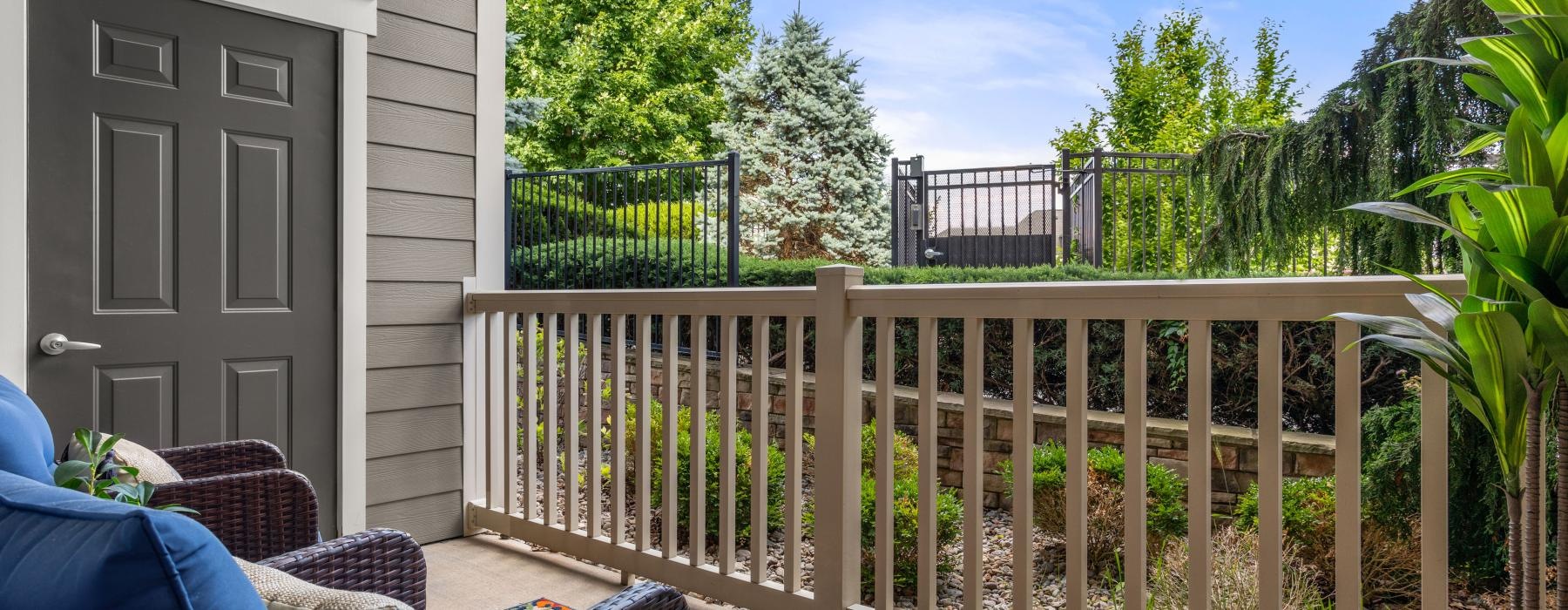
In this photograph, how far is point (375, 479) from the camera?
3.09m

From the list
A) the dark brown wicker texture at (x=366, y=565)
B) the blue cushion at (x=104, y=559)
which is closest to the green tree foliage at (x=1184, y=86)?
the dark brown wicker texture at (x=366, y=565)

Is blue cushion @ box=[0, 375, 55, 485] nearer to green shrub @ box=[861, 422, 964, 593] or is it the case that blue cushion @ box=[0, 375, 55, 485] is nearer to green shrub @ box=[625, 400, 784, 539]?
green shrub @ box=[861, 422, 964, 593]

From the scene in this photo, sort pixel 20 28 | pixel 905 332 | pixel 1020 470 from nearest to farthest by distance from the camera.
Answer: pixel 1020 470
pixel 20 28
pixel 905 332

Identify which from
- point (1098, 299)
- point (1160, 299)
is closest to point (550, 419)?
point (1098, 299)

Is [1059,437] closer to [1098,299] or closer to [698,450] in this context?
[698,450]

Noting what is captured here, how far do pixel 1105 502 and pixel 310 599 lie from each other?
9.90 ft

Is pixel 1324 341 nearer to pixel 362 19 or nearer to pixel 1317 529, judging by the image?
pixel 1317 529

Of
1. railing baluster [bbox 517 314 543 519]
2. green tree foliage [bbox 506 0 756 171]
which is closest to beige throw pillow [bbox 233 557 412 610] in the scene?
railing baluster [bbox 517 314 543 519]

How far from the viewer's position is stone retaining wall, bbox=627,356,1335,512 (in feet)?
11.3

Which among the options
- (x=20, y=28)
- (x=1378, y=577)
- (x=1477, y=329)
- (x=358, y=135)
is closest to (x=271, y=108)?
(x=358, y=135)

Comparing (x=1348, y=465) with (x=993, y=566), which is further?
(x=993, y=566)

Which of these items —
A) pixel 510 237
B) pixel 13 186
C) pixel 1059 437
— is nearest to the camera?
pixel 13 186

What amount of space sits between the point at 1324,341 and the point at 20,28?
183 inches

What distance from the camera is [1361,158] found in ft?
9.20
